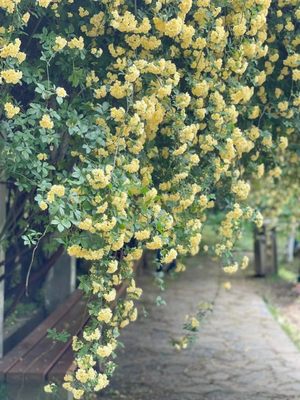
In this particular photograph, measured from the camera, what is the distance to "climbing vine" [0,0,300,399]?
9.75 ft

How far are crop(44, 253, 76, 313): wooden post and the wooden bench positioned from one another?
1.04m

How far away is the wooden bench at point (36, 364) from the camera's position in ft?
13.4

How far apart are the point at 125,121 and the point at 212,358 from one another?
375 cm

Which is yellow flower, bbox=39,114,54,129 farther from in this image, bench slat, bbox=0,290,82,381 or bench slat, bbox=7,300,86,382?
bench slat, bbox=0,290,82,381

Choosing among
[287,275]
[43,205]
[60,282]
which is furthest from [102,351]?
[287,275]

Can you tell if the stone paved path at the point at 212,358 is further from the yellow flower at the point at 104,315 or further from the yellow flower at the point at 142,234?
the yellow flower at the point at 142,234

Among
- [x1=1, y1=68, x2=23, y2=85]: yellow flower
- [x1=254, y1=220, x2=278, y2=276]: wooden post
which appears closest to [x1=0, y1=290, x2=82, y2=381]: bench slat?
[x1=1, y1=68, x2=23, y2=85]: yellow flower

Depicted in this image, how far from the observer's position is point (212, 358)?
639cm

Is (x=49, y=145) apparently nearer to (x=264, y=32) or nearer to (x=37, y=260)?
(x=264, y=32)

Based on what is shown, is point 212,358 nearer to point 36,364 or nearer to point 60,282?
point 60,282

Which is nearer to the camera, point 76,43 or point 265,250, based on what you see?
point 76,43

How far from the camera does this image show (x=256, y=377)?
5.80 m

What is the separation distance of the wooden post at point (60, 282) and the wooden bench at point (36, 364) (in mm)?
1045

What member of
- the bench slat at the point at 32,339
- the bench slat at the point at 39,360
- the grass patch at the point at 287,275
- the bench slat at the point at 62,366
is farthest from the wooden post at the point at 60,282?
the grass patch at the point at 287,275
